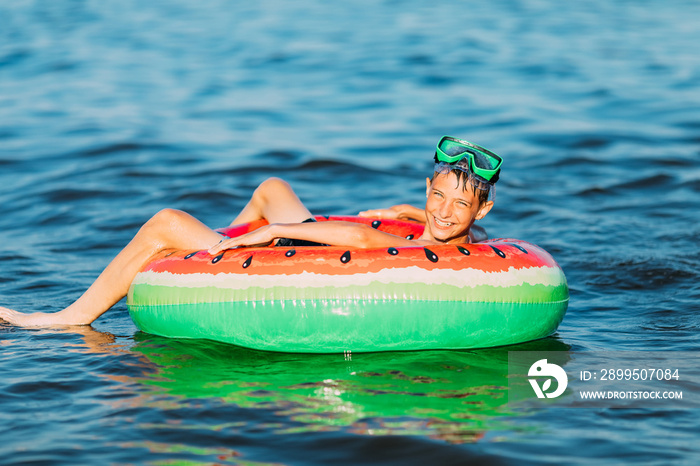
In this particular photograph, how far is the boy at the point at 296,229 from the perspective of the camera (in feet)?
18.2

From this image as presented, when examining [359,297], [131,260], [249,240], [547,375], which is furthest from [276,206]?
[547,375]

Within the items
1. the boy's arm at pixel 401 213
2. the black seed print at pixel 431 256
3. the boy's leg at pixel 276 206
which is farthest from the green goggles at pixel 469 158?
the boy's leg at pixel 276 206

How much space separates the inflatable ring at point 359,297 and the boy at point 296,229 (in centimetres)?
15

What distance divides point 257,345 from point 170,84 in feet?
45.3

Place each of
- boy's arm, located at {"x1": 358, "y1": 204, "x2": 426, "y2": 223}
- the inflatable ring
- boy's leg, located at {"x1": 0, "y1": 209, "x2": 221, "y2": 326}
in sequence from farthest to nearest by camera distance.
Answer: boy's arm, located at {"x1": 358, "y1": 204, "x2": 426, "y2": 223}, boy's leg, located at {"x1": 0, "y1": 209, "x2": 221, "y2": 326}, the inflatable ring

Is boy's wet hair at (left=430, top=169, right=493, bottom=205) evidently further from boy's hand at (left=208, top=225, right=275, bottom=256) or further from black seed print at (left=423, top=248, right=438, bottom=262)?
boy's hand at (left=208, top=225, right=275, bottom=256)

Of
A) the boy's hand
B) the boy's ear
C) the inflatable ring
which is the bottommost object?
the inflatable ring

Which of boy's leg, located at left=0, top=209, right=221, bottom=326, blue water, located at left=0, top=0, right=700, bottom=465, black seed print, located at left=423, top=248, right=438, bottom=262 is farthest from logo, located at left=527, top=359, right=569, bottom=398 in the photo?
boy's leg, located at left=0, top=209, right=221, bottom=326

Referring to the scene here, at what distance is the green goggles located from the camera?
5.63m

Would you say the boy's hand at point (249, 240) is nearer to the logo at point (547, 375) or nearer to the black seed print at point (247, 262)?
the black seed print at point (247, 262)

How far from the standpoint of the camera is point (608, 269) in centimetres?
820

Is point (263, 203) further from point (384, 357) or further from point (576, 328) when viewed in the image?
point (576, 328)

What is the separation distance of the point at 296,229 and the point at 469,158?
127cm

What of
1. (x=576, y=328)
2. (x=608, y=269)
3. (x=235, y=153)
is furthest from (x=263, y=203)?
(x=235, y=153)
